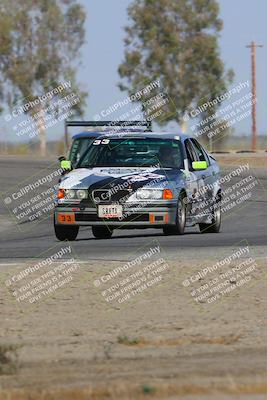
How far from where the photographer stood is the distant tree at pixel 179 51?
99.1 meters

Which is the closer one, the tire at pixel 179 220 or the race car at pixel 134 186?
the race car at pixel 134 186

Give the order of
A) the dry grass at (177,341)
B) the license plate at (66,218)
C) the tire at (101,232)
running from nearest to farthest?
the dry grass at (177,341) < the license plate at (66,218) < the tire at (101,232)

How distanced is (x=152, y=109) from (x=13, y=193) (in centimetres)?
5932

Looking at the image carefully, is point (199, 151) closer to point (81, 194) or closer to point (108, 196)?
point (108, 196)

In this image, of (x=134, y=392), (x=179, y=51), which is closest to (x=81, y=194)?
(x=134, y=392)

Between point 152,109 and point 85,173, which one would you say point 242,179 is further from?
point 152,109

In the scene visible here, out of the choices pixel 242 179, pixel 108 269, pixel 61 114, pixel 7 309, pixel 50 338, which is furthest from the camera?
pixel 61 114

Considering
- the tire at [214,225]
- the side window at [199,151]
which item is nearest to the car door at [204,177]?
the side window at [199,151]

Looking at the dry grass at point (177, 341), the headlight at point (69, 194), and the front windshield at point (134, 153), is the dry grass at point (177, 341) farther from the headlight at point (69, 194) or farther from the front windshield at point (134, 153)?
the front windshield at point (134, 153)

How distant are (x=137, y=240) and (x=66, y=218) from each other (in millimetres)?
1378

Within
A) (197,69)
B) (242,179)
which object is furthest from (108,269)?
(197,69)

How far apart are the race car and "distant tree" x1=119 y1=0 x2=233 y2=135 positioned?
7900 cm

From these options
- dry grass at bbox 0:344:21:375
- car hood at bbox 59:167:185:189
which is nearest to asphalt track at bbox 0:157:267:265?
car hood at bbox 59:167:185:189

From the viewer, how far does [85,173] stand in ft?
62.2
